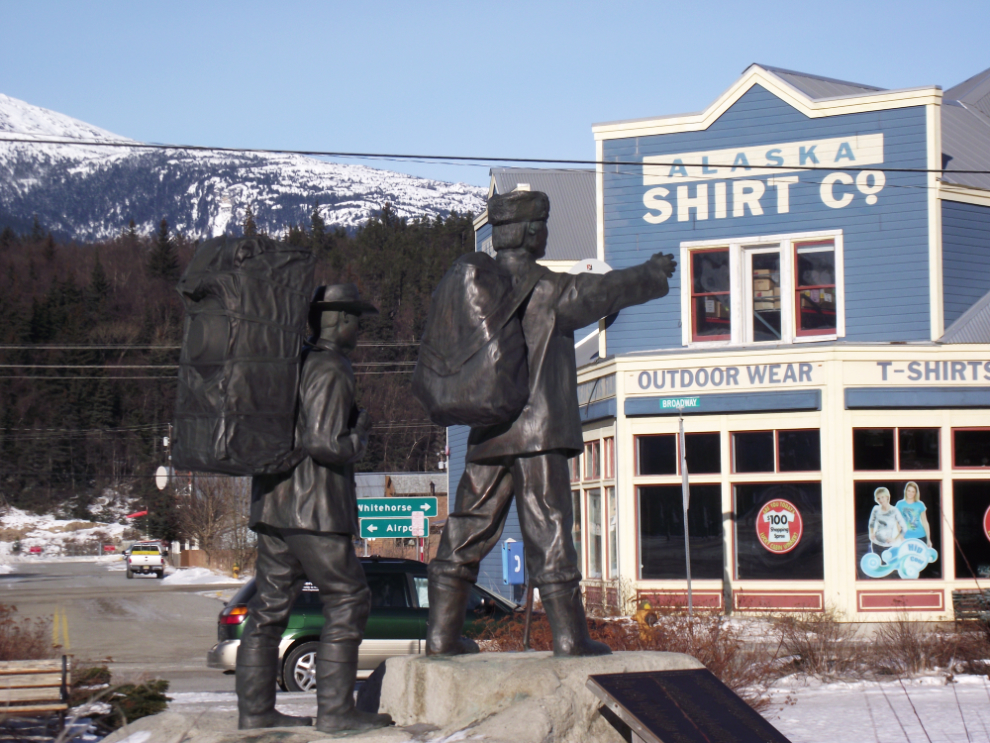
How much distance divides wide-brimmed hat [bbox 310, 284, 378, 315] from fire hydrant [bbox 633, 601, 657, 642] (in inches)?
166

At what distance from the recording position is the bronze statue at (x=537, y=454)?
251 inches

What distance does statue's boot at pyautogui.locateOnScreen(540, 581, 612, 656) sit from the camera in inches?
249

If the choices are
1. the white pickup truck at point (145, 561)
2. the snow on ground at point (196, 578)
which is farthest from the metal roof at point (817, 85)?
the white pickup truck at point (145, 561)

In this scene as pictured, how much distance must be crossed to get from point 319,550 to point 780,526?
14.2 m

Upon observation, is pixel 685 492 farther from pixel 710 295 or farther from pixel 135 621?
pixel 135 621

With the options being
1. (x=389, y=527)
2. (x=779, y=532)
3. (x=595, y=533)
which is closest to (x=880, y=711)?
(x=779, y=532)

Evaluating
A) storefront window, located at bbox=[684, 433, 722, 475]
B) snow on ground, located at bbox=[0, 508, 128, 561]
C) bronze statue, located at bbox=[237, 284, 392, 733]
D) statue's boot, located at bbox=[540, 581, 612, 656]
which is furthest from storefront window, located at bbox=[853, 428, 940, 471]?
snow on ground, located at bbox=[0, 508, 128, 561]

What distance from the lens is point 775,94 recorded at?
20.1 meters

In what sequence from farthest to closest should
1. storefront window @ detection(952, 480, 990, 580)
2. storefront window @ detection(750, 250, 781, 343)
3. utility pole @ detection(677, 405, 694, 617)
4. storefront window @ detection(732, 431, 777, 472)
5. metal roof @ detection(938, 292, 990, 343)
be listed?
storefront window @ detection(750, 250, 781, 343) → storefront window @ detection(732, 431, 777, 472) → metal roof @ detection(938, 292, 990, 343) → storefront window @ detection(952, 480, 990, 580) → utility pole @ detection(677, 405, 694, 617)

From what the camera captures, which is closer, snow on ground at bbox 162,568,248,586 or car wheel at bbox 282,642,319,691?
car wheel at bbox 282,642,319,691

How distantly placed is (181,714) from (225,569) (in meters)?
50.4

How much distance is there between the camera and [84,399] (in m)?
111

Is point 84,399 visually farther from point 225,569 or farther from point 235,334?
point 235,334

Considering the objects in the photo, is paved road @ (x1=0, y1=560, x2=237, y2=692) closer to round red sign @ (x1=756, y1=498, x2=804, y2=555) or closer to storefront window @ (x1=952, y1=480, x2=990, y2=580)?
round red sign @ (x1=756, y1=498, x2=804, y2=555)
